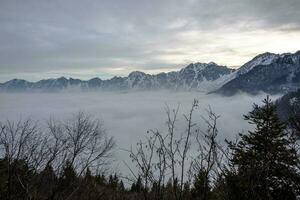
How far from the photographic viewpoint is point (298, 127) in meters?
10.1

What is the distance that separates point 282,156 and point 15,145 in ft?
34.0

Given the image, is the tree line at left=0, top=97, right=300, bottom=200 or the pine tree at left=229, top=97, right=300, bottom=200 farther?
the pine tree at left=229, top=97, right=300, bottom=200

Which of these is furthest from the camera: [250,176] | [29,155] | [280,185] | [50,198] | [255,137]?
[255,137]

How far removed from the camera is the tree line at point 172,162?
21.1 ft

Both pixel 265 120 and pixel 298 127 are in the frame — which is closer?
pixel 298 127

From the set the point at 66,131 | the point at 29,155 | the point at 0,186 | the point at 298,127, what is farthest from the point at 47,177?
the point at 298,127

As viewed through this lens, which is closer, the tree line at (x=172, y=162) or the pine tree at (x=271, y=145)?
the tree line at (x=172, y=162)

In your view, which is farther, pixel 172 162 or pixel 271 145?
pixel 271 145

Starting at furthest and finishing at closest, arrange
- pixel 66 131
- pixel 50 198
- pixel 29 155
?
pixel 66 131, pixel 29 155, pixel 50 198

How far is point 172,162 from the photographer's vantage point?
6.10m

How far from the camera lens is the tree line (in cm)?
642

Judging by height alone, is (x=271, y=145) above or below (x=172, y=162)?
below

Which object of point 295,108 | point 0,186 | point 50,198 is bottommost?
point 0,186

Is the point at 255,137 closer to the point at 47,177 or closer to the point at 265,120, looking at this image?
the point at 265,120
